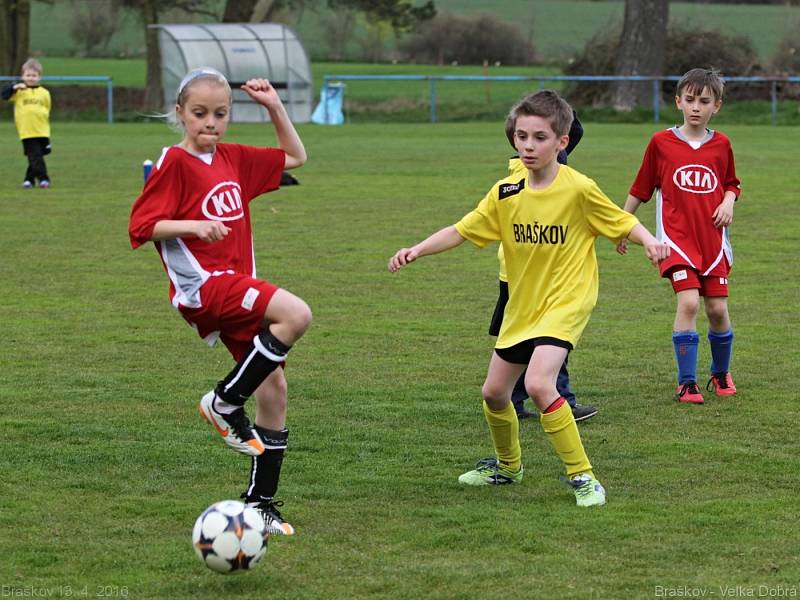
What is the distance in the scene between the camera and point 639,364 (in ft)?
27.6

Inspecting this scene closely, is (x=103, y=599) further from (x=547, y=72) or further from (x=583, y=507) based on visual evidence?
(x=547, y=72)

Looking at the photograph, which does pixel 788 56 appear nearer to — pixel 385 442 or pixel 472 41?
pixel 472 41

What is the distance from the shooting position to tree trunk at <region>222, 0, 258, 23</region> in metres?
45.3

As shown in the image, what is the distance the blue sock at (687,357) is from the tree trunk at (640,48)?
97.1ft

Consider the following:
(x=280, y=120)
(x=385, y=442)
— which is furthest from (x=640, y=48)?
(x=280, y=120)

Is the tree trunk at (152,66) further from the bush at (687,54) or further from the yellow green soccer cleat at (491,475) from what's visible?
the yellow green soccer cleat at (491,475)

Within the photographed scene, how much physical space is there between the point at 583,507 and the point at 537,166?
1.42 metres

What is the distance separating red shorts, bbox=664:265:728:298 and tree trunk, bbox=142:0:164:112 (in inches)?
1339

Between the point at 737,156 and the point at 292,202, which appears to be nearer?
the point at 292,202

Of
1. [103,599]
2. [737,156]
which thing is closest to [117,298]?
[103,599]

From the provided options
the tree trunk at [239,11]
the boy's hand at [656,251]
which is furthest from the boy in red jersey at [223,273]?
the tree trunk at [239,11]

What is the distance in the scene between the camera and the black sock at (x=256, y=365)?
488 centimetres

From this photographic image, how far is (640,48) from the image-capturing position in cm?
3694

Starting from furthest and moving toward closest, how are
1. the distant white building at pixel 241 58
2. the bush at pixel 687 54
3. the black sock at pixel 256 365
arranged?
the bush at pixel 687 54 < the distant white building at pixel 241 58 < the black sock at pixel 256 365
